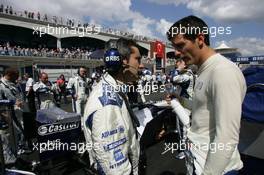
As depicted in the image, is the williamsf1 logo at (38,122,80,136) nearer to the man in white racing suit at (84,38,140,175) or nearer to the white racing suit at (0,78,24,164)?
the white racing suit at (0,78,24,164)

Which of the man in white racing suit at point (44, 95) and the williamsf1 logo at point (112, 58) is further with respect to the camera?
the man in white racing suit at point (44, 95)

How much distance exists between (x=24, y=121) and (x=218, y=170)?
4091mm

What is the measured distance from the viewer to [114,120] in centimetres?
209

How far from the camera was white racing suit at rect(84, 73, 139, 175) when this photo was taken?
206 centimetres

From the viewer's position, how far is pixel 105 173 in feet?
6.87

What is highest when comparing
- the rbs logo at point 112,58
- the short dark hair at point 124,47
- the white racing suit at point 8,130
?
the short dark hair at point 124,47

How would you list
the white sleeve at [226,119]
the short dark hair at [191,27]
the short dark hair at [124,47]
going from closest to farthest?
the white sleeve at [226,119] → the short dark hair at [191,27] → the short dark hair at [124,47]

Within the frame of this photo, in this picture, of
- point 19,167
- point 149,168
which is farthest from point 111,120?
point 149,168

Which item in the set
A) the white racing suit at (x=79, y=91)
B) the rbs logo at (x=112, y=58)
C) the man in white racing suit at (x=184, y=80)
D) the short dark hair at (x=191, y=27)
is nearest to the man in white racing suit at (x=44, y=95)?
the white racing suit at (x=79, y=91)

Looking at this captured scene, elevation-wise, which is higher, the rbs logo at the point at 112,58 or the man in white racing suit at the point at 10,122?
the rbs logo at the point at 112,58

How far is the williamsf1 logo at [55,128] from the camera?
179 inches

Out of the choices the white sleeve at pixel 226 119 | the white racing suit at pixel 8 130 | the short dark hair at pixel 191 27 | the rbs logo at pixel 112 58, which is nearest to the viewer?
the white sleeve at pixel 226 119

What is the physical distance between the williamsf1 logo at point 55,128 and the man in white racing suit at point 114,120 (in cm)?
243

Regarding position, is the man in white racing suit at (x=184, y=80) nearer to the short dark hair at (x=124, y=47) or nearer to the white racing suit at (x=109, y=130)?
the short dark hair at (x=124, y=47)
